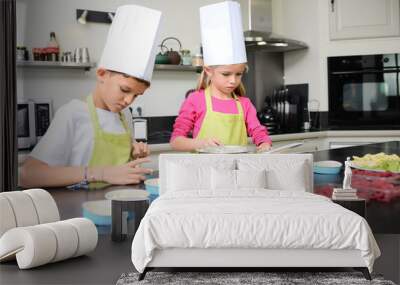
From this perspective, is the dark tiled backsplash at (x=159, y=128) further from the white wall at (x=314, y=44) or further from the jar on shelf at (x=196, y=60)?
the white wall at (x=314, y=44)

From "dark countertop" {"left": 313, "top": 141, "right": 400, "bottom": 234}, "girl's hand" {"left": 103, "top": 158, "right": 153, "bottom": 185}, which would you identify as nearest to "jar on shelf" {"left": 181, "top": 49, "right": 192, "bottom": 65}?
"girl's hand" {"left": 103, "top": 158, "right": 153, "bottom": 185}

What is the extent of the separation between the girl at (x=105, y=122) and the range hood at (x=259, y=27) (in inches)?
45.5

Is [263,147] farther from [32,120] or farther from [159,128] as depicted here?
[32,120]

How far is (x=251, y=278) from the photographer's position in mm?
1010

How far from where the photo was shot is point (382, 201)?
153 centimetres

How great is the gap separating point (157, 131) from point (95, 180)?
0.69 metres

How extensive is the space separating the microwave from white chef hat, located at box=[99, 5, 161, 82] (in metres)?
0.28

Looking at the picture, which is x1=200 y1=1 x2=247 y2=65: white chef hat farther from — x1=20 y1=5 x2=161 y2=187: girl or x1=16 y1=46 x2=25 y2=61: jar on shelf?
x1=16 y1=46 x2=25 y2=61: jar on shelf

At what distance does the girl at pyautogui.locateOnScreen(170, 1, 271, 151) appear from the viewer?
2.13 meters

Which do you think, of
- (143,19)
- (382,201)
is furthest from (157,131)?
(382,201)

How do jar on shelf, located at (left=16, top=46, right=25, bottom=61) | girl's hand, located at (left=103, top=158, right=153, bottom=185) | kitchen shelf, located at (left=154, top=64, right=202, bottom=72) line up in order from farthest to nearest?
1. kitchen shelf, located at (left=154, top=64, right=202, bottom=72)
2. jar on shelf, located at (left=16, top=46, right=25, bottom=61)
3. girl's hand, located at (left=103, top=158, right=153, bottom=185)

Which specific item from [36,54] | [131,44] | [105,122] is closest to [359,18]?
[131,44]

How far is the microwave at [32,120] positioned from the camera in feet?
6.59

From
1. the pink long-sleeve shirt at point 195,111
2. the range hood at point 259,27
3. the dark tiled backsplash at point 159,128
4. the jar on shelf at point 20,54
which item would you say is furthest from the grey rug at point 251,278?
the range hood at point 259,27
